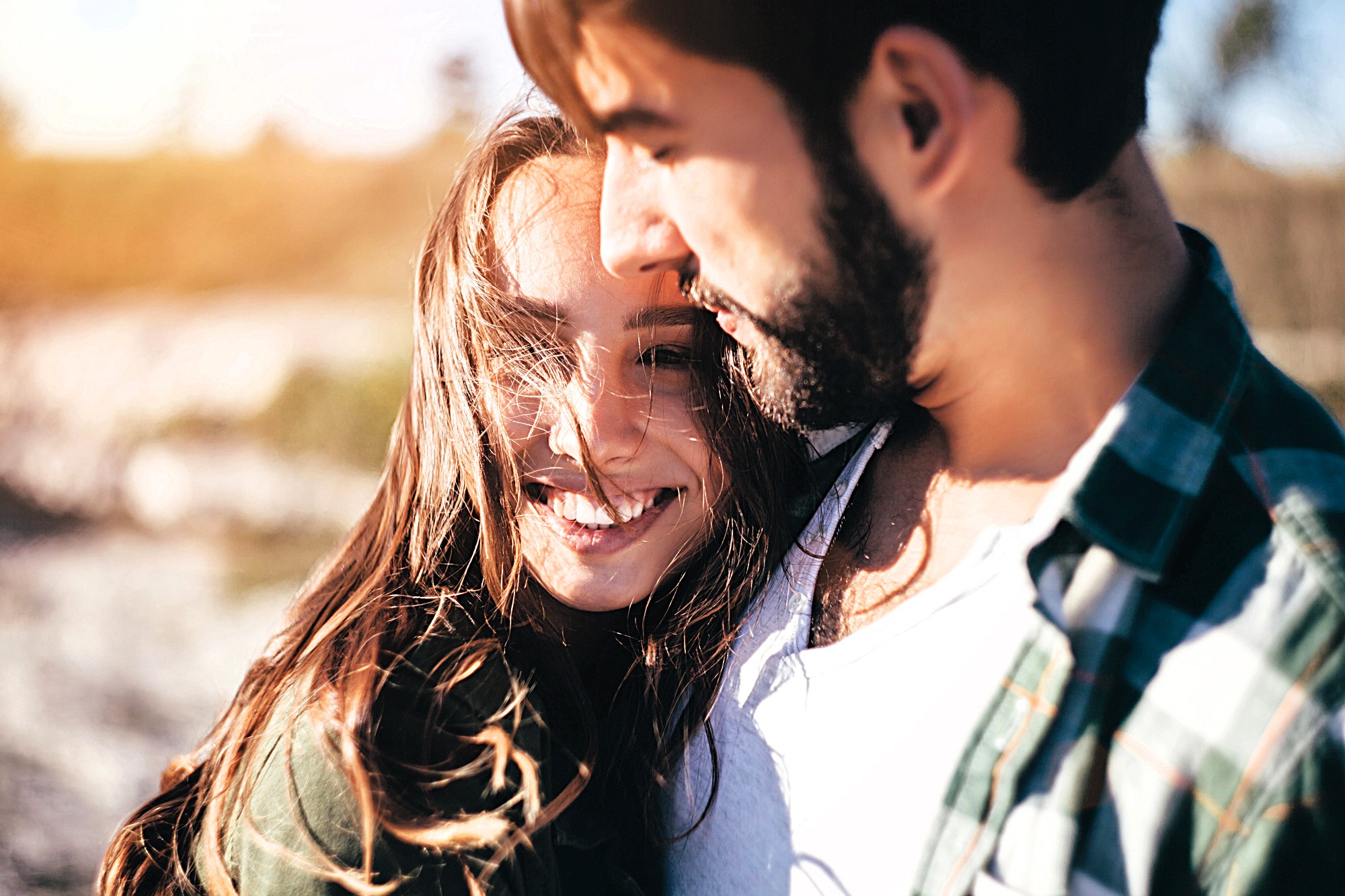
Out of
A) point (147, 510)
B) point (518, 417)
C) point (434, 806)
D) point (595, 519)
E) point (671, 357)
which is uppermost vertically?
point (671, 357)

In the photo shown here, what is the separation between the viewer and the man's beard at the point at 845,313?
3.63 feet

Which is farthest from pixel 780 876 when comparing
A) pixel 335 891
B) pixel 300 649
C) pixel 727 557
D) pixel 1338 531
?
pixel 300 649

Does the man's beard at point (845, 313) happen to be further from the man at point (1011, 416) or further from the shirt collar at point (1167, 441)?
the shirt collar at point (1167, 441)

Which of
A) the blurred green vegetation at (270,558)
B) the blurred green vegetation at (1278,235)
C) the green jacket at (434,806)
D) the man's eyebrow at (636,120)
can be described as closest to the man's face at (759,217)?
the man's eyebrow at (636,120)

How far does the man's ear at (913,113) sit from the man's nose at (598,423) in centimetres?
53

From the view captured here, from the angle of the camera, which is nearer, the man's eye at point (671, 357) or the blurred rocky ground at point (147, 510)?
the man's eye at point (671, 357)

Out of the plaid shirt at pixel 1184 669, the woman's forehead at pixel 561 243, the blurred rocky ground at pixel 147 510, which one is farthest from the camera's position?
the blurred rocky ground at pixel 147 510

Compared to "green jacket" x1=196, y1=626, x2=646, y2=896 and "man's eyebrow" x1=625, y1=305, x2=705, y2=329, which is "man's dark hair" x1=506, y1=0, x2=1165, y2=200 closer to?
"man's eyebrow" x1=625, y1=305, x2=705, y2=329

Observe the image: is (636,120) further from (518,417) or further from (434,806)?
(434,806)

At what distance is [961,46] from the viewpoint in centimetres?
105

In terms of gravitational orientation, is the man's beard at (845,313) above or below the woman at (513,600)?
above

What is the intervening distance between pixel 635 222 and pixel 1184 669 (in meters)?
0.85

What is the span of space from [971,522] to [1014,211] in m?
0.43

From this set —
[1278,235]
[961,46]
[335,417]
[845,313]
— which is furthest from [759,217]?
[1278,235]
